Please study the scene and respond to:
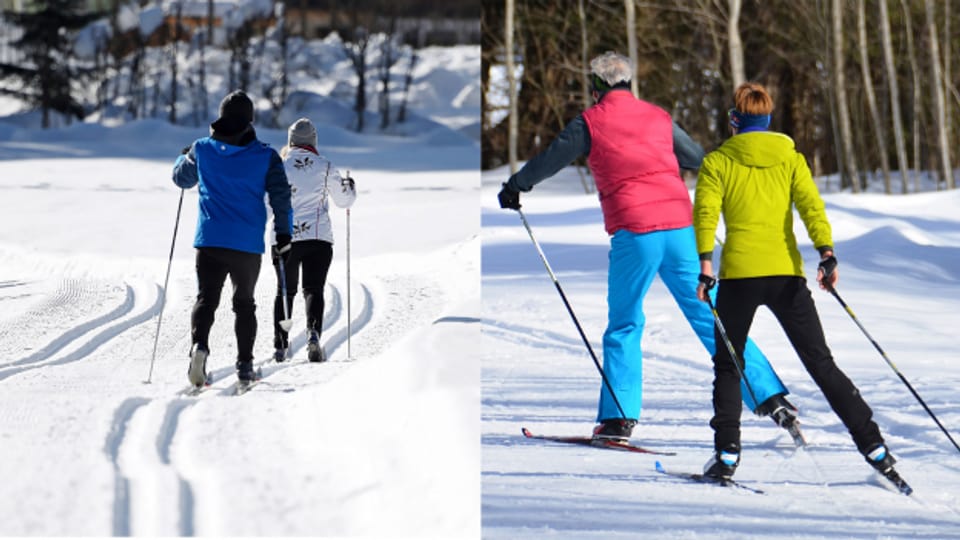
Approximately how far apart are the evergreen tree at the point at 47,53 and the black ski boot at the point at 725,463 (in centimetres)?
221

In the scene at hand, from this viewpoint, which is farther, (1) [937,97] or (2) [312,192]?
(1) [937,97]

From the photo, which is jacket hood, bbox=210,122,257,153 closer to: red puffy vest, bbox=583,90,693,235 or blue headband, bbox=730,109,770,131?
red puffy vest, bbox=583,90,693,235

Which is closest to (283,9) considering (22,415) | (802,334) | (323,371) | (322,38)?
(322,38)

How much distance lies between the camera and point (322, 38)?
4293 millimetres

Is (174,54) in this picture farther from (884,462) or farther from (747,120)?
(884,462)

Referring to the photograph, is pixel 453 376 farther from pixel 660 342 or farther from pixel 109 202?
pixel 660 342

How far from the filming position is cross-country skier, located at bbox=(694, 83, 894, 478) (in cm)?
337

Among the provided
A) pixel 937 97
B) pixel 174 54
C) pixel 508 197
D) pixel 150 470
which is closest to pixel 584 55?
pixel 937 97

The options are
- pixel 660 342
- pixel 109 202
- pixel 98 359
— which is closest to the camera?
pixel 98 359

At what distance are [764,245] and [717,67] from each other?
19.2 m

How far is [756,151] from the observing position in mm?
3377

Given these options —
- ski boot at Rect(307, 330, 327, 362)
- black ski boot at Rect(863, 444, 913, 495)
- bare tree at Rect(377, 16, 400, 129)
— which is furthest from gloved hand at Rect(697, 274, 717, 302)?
bare tree at Rect(377, 16, 400, 129)

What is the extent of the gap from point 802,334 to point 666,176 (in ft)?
1.95

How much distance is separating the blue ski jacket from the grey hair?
924 mm
